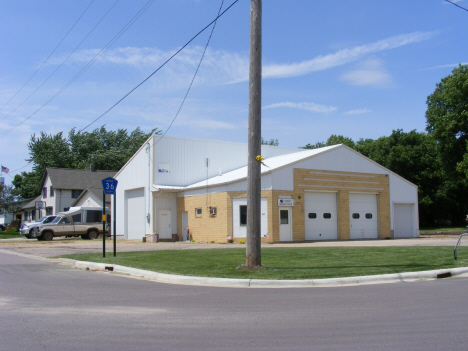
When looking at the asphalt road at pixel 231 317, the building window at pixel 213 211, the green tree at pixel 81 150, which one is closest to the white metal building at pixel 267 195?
the building window at pixel 213 211

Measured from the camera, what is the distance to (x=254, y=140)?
12.1 meters

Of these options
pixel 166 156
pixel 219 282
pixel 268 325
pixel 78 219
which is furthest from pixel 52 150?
pixel 268 325

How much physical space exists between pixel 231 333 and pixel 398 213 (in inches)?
1068

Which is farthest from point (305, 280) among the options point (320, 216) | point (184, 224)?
point (184, 224)

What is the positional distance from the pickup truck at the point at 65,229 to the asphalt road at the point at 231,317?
2490 centimetres

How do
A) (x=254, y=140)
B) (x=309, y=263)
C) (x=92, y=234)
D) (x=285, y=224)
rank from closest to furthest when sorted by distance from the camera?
(x=254, y=140), (x=309, y=263), (x=285, y=224), (x=92, y=234)

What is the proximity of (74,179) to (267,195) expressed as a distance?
35.7 m

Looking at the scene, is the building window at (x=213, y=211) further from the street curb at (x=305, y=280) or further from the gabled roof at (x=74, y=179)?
the gabled roof at (x=74, y=179)

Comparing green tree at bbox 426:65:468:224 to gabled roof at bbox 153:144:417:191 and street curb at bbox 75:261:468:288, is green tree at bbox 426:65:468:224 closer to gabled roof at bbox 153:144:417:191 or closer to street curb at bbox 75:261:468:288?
gabled roof at bbox 153:144:417:191

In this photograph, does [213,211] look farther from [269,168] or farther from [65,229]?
[65,229]

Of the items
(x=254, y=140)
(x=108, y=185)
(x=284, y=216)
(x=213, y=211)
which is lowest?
(x=284, y=216)

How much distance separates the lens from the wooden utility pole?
39.0 feet

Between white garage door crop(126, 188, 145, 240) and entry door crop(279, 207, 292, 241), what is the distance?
12.6 meters

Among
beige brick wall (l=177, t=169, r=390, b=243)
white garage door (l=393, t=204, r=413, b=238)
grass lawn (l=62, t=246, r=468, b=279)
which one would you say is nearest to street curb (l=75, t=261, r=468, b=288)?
grass lawn (l=62, t=246, r=468, b=279)
